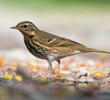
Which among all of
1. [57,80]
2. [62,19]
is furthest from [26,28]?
[62,19]

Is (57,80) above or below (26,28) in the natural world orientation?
below

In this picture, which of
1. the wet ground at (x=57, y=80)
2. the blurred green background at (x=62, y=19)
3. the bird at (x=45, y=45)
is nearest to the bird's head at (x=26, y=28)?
the bird at (x=45, y=45)

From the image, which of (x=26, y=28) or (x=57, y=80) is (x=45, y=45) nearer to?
(x=26, y=28)

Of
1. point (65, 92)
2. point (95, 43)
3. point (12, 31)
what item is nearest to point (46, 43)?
point (65, 92)

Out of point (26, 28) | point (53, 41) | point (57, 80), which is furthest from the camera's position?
point (53, 41)

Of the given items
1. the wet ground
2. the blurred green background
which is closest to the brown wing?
the wet ground

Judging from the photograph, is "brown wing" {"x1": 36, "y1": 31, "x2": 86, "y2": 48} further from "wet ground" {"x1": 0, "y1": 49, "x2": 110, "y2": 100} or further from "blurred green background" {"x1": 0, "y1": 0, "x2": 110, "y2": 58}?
"blurred green background" {"x1": 0, "y1": 0, "x2": 110, "y2": 58}
